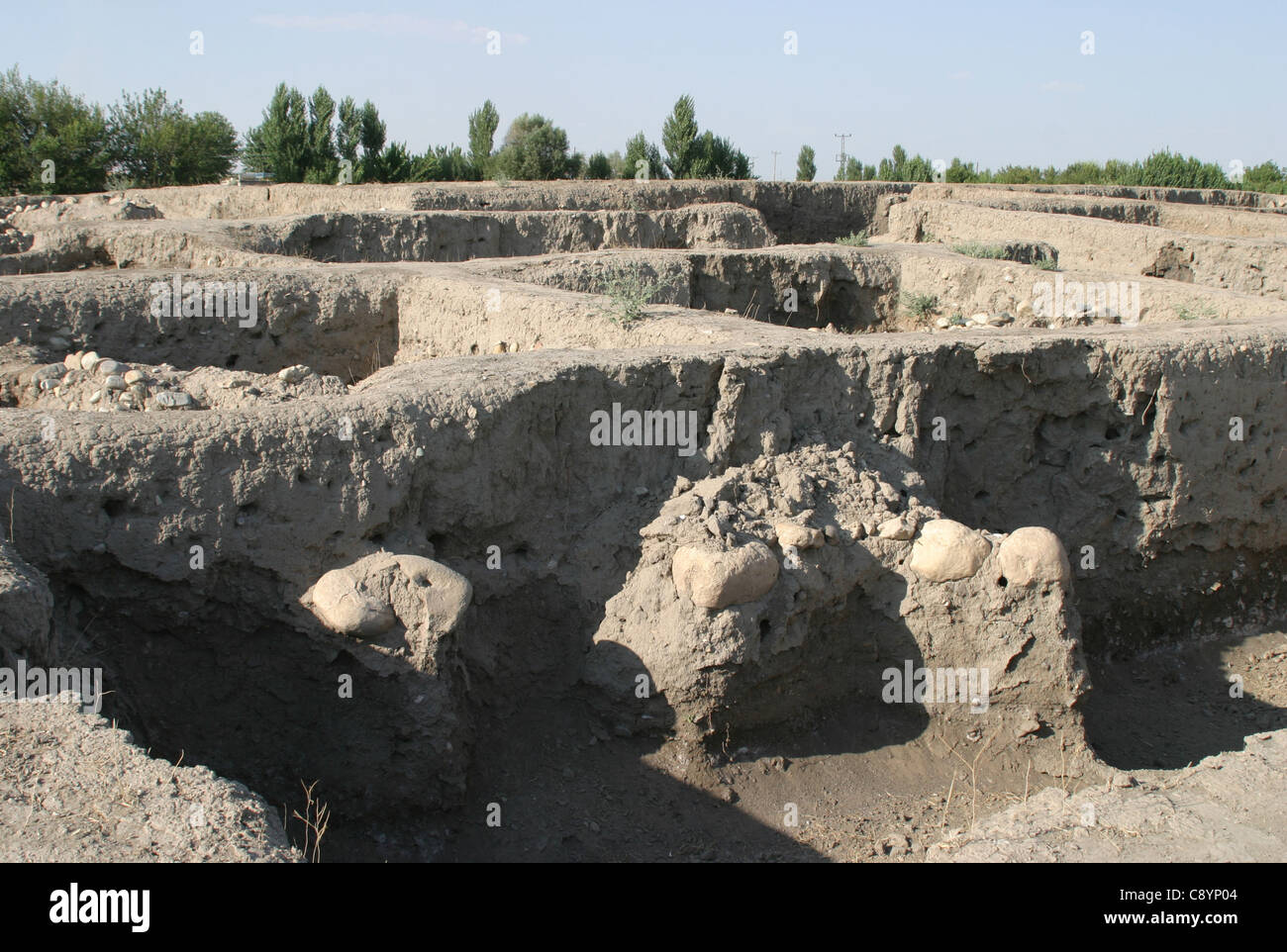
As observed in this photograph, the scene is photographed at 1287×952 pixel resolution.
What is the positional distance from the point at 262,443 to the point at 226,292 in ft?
9.98

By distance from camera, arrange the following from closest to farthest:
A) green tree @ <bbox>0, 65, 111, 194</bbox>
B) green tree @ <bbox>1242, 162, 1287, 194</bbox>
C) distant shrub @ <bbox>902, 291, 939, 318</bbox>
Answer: distant shrub @ <bbox>902, 291, 939, 318</bbox> < green tree @ <bbox>0, 65, 111, 194</bbox> < green tree @ <bbox>1242, 162, 1287, 194</bbox>

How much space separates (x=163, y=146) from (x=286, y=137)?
319 cm

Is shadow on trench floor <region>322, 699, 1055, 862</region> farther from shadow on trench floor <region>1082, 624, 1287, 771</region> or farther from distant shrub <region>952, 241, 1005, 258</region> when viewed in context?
distant shrub <region>952, 241, 1005, 258</region>

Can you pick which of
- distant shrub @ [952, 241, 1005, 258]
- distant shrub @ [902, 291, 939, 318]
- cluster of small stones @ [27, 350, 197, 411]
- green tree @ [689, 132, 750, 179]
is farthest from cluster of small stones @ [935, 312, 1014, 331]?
green tree @ [689, 132, 750, 179]

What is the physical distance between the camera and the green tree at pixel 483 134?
806 inches

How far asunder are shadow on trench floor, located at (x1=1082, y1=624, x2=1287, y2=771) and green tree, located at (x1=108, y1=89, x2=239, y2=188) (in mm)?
18740

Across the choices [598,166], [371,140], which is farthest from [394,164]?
[598,166]

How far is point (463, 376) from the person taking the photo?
Result: 457cm

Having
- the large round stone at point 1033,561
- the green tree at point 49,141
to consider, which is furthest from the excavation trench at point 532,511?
the green tree at point 49,141

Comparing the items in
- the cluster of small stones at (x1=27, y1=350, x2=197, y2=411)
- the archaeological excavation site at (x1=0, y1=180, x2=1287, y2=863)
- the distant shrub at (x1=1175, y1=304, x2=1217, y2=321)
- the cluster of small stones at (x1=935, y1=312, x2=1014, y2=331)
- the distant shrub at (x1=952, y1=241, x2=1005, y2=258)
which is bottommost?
the archaeological excavation site at (x1=0, y1=180, x2=1287, y2=863)

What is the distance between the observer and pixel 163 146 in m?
19.8

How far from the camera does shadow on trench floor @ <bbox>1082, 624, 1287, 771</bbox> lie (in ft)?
17.2

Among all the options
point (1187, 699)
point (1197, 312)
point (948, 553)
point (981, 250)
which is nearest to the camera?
point (948, 553)

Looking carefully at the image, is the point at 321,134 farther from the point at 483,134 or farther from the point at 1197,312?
the point at 1197,312
